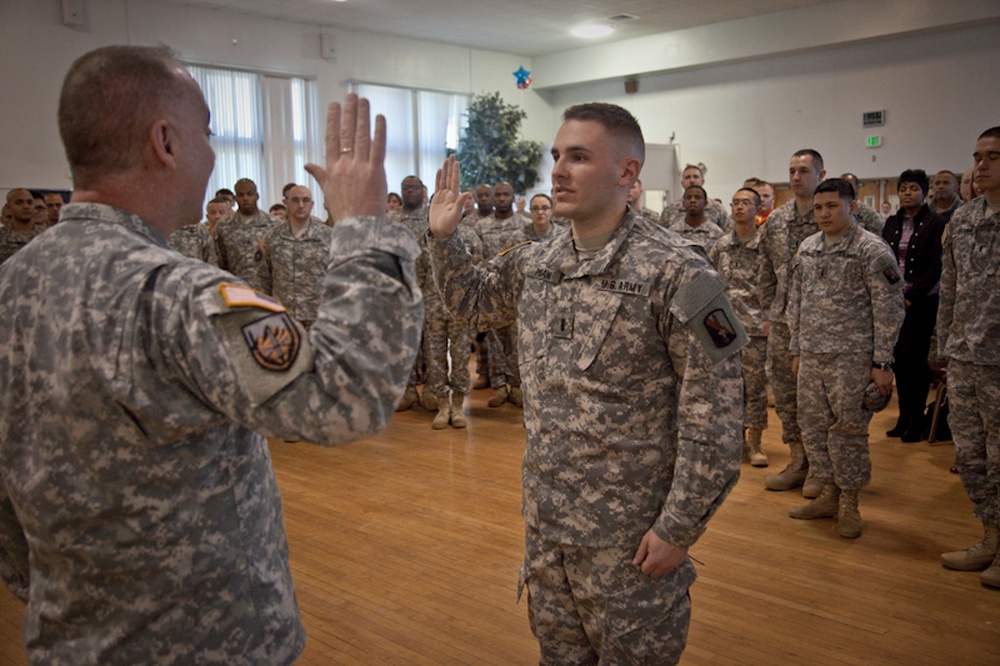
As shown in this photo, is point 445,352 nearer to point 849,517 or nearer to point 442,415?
point 442,415

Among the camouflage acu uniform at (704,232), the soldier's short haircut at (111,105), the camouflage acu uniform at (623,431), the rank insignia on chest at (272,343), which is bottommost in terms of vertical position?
the camouflage acu uniform at (623,431)

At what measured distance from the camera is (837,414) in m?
3.94

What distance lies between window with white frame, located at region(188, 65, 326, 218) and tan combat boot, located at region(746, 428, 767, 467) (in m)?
7.87

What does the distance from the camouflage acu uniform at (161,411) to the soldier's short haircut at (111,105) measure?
3.1 inches

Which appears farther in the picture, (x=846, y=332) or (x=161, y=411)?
(x=846, y=332)

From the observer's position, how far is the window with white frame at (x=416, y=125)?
41.2 feet

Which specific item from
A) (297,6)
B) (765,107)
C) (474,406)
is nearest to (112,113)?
(474,406)

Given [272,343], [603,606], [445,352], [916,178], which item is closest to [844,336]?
[603,606]

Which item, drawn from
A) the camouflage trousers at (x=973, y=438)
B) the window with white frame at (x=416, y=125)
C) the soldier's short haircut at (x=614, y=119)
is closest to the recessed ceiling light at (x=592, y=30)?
the window with white frame at (x=416, y=125)

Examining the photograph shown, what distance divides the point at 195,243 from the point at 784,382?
440 centimetres

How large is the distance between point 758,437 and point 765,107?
7867 mm

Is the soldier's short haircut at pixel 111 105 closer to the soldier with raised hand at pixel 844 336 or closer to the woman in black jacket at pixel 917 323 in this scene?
the soldier with raised hand at pixel 844 336

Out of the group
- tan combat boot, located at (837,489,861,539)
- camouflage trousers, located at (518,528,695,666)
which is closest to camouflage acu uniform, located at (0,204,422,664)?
camouflage trousers, located at (518,528,695,666)

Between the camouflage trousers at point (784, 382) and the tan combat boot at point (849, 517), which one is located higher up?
the camouflage trousers at point (784, 382)
